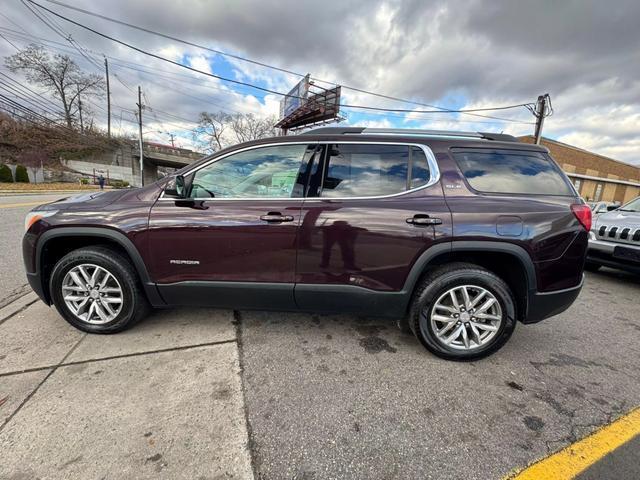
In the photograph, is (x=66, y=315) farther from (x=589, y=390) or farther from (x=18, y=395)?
(x=589, y=390)

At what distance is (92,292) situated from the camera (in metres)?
2.65

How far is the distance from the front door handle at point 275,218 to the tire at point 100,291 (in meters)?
1.30

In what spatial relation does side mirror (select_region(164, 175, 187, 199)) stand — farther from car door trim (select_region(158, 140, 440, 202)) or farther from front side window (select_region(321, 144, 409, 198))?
front side window (select_region(321, 144, 409, 198))

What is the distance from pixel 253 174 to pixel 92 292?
69.0 inches

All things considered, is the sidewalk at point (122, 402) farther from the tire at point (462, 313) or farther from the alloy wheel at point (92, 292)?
the tire at point (462, 313)

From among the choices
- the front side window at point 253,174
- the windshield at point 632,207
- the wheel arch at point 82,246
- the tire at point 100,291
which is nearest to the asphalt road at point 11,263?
the wheel arch at point 82,246

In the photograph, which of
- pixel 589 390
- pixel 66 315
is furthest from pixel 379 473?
pixel 66 315

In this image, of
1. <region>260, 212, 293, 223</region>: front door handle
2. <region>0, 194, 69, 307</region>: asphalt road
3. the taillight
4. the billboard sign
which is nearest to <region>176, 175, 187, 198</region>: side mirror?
<region>260, 212, 293, 223</region>: front door handle

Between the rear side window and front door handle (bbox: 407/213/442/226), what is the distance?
0.46 m

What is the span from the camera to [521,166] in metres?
2.58

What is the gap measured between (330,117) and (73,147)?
112 feet

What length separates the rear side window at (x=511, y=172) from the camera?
8.20 feet

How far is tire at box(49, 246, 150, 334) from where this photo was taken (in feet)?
8.53

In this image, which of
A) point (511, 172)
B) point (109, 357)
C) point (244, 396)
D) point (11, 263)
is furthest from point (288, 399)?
point (11, 263)
